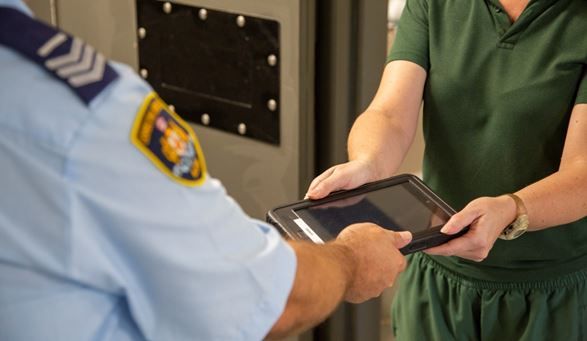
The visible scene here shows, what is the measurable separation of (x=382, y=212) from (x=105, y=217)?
24.7 inches

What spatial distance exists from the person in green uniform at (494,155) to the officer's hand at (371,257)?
0.42 ft

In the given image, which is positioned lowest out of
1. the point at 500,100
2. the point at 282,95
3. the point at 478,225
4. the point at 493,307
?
the point at 493,307

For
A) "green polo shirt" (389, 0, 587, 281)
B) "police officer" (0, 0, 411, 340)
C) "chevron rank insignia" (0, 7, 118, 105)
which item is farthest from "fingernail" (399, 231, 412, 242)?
"chevron rank insignia" (0, 7, 118, 105)

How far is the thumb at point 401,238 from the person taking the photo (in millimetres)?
1183

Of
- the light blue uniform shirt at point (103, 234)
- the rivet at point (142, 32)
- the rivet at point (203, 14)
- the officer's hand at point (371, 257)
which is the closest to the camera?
the light blue uniform shirt at point (103, 234)

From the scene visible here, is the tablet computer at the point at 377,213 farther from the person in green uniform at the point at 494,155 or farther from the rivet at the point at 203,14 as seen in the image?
the rivet at the point at 203,14

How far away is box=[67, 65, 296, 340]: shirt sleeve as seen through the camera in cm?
73

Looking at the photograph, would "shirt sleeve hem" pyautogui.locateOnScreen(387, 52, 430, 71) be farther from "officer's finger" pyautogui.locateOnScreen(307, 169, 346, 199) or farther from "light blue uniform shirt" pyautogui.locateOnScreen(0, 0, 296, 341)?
"light blue uniform shirt" pyautogui.locateOnScreen(0, 0, 296, 341)

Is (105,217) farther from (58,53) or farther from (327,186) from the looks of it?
(327,186)

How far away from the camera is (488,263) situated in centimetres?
144

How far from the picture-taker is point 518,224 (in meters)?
1.29

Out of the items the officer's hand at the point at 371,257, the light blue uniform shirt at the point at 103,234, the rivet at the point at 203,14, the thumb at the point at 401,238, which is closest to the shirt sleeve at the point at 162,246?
the light blue uniform shirt at the point at 103,234

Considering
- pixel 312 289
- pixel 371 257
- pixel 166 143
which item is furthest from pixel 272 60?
pixel 166 143

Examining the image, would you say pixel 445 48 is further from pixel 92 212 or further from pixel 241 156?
pixel 92 212
